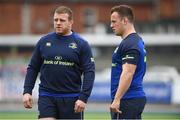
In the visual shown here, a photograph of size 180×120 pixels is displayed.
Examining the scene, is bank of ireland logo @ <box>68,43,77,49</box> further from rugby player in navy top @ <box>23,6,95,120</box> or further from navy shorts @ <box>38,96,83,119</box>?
navy shorts @ <box>38,96,83,119</box>

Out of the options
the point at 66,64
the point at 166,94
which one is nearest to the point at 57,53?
the point at 66,64

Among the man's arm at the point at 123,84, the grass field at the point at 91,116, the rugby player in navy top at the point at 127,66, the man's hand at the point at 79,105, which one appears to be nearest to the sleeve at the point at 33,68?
the man's hand at the point at 79,105

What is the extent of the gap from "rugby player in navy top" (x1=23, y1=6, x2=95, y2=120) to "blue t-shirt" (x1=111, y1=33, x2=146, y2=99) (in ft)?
1.80

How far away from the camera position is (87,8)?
55.6 m

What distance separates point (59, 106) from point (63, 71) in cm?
46

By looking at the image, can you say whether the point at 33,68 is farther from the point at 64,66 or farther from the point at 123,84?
the point at 123,84

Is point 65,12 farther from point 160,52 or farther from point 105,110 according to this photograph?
point 160,52

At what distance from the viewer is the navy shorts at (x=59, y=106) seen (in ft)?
31.2

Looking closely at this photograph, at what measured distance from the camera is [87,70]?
9.59 meters

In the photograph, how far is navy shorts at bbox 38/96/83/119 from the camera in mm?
9498

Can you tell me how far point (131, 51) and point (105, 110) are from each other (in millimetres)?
15952

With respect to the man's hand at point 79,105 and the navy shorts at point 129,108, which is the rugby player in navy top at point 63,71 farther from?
the navy shorts at point 129,108

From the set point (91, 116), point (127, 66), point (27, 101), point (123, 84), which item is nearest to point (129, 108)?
point (123, 84)

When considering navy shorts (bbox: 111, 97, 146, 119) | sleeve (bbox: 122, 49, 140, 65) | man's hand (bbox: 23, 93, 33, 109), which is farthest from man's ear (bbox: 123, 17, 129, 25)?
man's hand (bbox: 23, 93, 33, 109)
